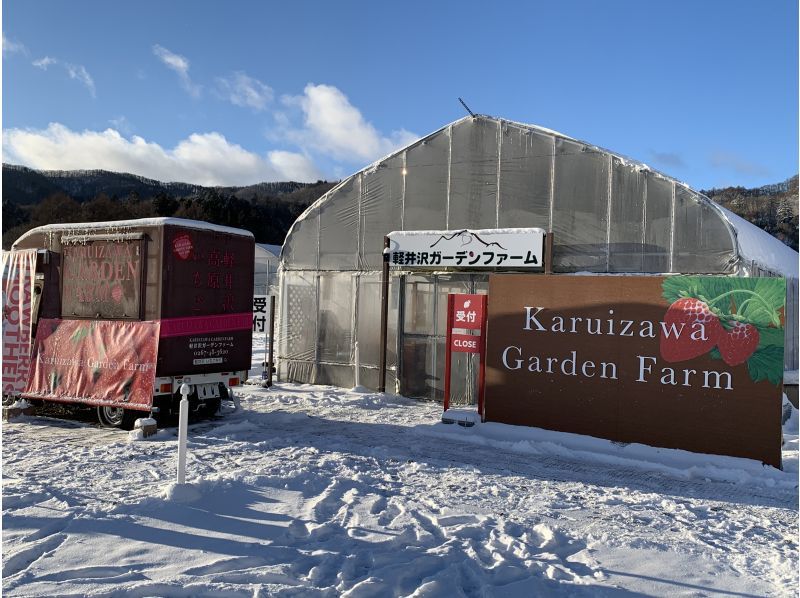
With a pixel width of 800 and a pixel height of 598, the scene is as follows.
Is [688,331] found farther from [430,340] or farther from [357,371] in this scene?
[357,371]

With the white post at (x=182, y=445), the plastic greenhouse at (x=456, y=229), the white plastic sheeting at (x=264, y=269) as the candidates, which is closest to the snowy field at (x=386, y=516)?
Answer: the white post at (x=182, y=445)

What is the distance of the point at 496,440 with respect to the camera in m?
9.98

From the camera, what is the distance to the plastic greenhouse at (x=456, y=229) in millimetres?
12141

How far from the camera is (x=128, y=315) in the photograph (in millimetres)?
10188

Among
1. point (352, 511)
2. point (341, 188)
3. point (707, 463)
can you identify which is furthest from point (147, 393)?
point (707, 463)

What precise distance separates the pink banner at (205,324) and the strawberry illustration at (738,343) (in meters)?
7.95

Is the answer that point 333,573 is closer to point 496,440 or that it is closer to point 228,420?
point 496,440

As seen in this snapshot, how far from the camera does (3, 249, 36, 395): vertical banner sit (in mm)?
11000

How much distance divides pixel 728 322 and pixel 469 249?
5.95 m

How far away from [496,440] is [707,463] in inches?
122

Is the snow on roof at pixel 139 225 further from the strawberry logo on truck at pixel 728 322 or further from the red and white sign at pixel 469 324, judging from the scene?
the strawberry logo on truck at pixel 728 322

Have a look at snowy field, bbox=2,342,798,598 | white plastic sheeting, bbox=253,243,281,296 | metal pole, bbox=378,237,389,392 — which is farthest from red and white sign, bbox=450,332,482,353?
white plastic sheeting, bbox=253,243,281,296

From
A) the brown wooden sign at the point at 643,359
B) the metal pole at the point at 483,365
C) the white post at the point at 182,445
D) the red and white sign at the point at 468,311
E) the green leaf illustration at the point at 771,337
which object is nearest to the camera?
the white post at the point at 182,445

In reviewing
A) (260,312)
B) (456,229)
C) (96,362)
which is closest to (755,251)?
(456,229)
